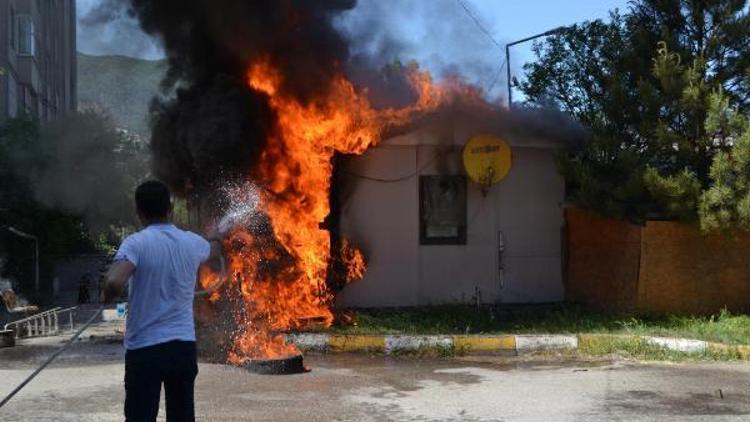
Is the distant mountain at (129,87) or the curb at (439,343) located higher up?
the distant mountain at (129,87)

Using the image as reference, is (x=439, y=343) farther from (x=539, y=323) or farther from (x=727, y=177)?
(x=727, y=177)

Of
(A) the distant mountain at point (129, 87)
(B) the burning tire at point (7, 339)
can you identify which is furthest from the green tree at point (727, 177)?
(B) the burning tire at point (7, 339)

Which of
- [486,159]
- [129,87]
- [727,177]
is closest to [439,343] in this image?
[486,159]

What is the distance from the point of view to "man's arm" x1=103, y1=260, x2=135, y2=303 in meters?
3.49

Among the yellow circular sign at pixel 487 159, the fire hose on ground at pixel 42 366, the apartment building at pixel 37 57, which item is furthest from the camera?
the apartment building at pixel 37 57

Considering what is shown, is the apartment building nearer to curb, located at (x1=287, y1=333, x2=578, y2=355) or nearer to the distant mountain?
the distant mountain

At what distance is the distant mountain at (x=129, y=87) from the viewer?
12.0 m

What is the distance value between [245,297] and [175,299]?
587cm

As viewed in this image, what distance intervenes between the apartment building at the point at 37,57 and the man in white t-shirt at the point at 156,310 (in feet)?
40.6

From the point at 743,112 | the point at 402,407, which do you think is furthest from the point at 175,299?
the point at 743,112

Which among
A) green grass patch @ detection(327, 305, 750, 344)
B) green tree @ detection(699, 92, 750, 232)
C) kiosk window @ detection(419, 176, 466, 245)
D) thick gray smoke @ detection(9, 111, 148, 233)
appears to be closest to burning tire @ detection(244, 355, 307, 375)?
green grass patch @ detection(327, 305, 750, 344)

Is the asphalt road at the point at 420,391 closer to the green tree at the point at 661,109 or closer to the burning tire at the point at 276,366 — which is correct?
the burning tire at the point at 276,366

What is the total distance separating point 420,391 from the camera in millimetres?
6863

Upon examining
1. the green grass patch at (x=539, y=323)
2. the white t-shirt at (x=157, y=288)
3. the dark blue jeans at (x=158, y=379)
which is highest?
the white t-shirt at (x=157, y=288)
